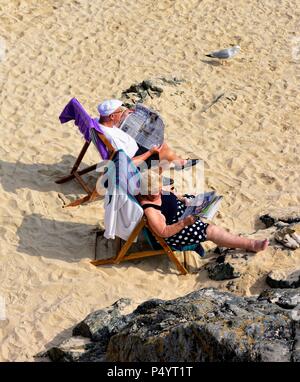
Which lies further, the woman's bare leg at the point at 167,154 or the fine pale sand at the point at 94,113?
the woman's bare leg at the point at 167,154

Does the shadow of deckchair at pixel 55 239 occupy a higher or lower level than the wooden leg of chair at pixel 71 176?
lower

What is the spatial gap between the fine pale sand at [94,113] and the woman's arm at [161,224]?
0.49m

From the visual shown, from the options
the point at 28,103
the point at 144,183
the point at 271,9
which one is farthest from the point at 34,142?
the point at 271,9

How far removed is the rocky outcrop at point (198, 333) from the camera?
377cm

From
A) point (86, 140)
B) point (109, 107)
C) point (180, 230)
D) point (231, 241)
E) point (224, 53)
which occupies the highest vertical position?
point (109, 107)

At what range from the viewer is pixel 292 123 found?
892 centimetres

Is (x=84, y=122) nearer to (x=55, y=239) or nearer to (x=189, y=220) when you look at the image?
(x=55, y=239)

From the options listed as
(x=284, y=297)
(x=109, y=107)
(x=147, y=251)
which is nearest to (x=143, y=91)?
(x=109, y=107)

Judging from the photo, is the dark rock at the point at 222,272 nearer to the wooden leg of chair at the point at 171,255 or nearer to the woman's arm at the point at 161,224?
the wooden leg of chair at the point at 171,255

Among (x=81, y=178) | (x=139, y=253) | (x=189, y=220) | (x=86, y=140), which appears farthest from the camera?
(x=81, y=178)

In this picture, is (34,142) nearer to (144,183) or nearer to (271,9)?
(144,183)

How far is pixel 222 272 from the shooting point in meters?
5.97

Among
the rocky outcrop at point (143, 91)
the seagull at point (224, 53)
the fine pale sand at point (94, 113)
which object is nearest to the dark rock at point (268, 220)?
the fine pale sand at point (94, 113)

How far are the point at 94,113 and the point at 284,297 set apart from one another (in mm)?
5090
